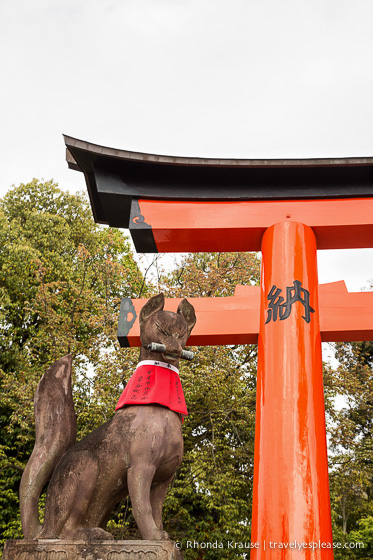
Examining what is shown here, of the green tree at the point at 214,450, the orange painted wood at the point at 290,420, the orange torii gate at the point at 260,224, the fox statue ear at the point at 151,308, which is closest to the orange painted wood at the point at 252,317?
the orange torii gate at the point at 260,224

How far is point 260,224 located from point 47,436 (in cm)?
255

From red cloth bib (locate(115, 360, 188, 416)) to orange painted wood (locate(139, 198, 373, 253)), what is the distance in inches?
69.8

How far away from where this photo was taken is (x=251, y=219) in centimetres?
454

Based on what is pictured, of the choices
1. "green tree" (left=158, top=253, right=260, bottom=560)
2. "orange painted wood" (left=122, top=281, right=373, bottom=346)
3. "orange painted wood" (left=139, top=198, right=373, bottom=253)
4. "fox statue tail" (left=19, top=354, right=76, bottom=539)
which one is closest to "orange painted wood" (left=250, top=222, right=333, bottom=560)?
"orange painted wood" (left=139, top=198, right=373, bottom=253)

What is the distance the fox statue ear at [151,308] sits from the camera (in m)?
3.20

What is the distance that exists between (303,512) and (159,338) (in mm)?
1458

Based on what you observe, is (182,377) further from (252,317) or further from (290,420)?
(290,420)

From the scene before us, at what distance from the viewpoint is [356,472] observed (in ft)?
27.2

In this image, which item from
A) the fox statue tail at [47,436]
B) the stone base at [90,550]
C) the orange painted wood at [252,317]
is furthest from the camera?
the orange painted wood at [252,317]

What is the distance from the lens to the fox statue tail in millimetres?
2803

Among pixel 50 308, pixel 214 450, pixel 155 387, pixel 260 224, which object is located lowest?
pixel 155 387

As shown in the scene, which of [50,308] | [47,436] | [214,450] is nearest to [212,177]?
[47,436]

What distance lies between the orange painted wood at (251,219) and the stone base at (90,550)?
268 centimetres

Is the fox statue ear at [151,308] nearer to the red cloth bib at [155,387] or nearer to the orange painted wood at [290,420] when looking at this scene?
the red cloth bib at [155,387]
